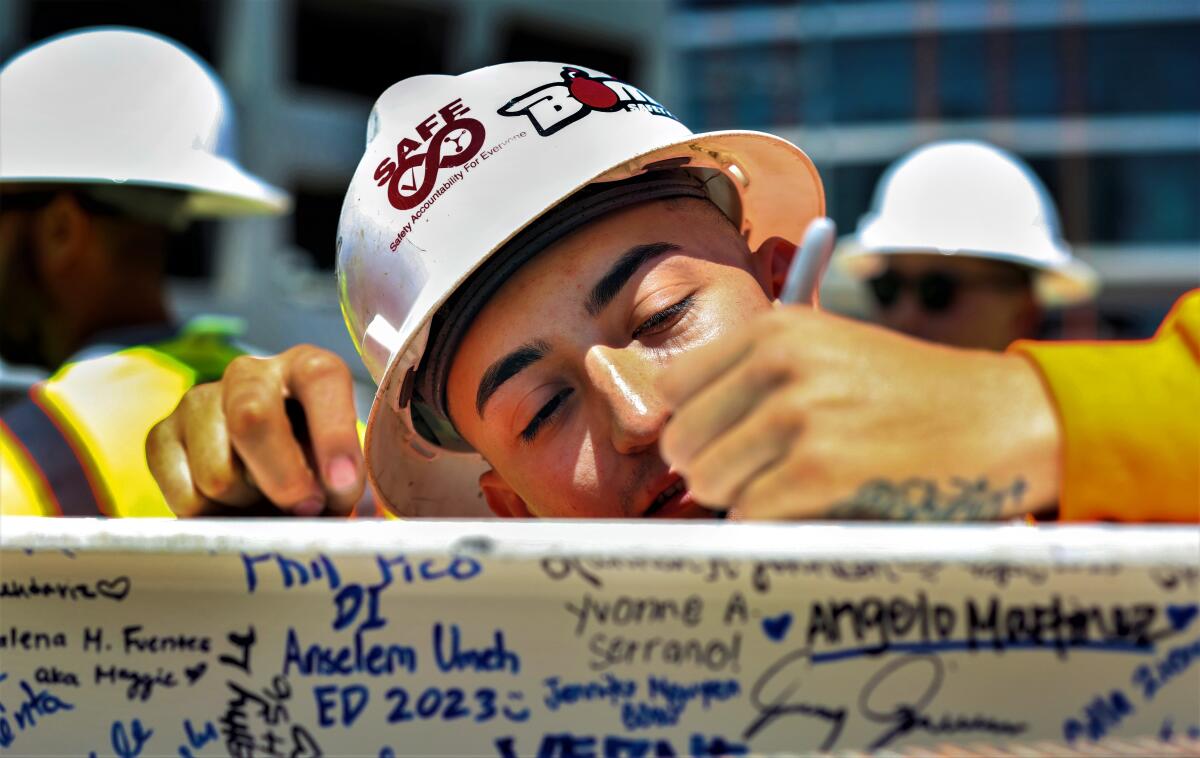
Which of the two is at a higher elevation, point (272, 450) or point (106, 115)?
point (272, 450)

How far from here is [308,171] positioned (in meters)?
19.3

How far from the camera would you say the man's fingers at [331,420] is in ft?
6.20

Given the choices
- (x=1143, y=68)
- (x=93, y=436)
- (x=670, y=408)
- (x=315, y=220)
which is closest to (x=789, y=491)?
(x=670, y=408)

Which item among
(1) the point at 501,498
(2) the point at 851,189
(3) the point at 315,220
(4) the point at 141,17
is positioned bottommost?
(2) the point at 851,189

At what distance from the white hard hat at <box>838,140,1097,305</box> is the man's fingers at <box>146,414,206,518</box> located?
476 centimetres

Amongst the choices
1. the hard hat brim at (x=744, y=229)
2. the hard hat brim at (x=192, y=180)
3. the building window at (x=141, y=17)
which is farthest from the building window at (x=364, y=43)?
the hard hat brim at (x=744, y=229)

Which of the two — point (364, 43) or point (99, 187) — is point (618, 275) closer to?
point (99, 187)

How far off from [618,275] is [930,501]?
92 cm

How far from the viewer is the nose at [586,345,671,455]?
188 cm

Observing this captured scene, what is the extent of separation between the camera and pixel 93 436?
280 centimetres

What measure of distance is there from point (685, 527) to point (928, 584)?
0.27 metres

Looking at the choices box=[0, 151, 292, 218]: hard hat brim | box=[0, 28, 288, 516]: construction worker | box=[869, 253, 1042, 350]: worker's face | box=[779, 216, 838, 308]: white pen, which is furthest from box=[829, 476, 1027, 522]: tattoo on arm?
box=[869, 253, 1042, 350]: worker's face

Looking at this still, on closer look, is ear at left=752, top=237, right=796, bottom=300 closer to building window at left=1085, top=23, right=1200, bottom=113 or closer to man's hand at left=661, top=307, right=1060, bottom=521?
man's hand at left=661, top=307, right=1060, bottom=521
